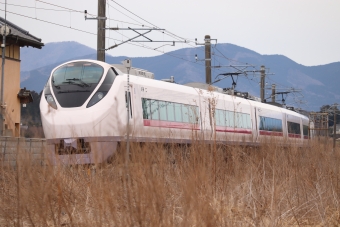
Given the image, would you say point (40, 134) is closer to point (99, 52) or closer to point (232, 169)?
point (232, 169)

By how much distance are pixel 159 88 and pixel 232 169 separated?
725 centimetres

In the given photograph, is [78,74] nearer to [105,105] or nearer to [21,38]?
[105,105]

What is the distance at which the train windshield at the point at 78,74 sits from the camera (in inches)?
552

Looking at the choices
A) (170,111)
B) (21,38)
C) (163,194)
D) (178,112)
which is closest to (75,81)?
(170,111)

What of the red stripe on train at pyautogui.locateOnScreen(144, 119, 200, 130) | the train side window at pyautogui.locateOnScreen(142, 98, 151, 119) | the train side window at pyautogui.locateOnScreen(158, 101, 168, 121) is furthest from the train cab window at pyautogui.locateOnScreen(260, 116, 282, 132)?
the train side window at pyautogui.locateOnScreen(142, 98, 151, 119)

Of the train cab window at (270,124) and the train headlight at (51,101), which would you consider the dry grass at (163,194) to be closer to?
the train headlight at (51,101)

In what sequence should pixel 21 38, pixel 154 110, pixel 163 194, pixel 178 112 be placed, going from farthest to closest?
pixel 21 38
pixel 178 112
pixel 154 110
pixel 163 194

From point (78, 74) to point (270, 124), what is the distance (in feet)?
47.3

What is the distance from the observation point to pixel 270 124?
27047mm

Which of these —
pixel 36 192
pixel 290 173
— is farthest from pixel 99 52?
pixel 36 192

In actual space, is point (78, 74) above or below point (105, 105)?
above

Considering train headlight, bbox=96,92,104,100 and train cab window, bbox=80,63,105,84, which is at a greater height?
train cab window, bbox=80,63,105,84

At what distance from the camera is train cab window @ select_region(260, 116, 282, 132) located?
84.1ft

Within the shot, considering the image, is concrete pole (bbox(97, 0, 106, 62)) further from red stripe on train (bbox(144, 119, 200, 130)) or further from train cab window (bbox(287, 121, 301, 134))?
train cab window (bbox(287, 121, 301, 134))
